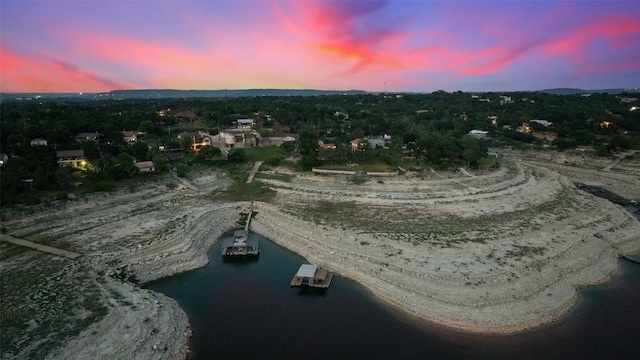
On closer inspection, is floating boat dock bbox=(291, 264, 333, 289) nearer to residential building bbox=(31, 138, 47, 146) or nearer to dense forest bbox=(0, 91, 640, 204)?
dense forest bbox=(0, 91, 640, 204)

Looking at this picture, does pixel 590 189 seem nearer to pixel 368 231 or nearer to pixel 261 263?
pixel 368 231

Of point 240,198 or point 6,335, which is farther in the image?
point 240,198

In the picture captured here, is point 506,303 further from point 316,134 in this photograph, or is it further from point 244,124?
point 244,124

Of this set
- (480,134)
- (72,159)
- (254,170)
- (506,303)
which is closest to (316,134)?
(254,170)

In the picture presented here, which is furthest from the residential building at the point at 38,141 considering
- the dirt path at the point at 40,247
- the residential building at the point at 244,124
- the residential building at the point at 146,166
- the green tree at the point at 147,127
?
the residential building at the point at 244,124

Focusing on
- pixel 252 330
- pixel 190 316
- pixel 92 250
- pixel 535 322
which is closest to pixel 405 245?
pixel 535 322

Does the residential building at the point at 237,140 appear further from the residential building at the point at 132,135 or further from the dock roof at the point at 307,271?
the dock roof at the point at 307,271
